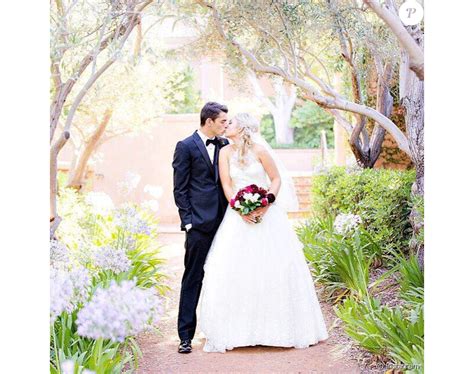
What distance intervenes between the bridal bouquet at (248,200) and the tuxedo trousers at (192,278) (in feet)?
1.07

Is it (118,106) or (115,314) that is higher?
(118,106)

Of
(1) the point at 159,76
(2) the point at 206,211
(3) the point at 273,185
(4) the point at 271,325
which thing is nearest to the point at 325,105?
(3) the point at 273,185

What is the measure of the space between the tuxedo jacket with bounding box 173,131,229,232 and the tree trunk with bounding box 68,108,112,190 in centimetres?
635

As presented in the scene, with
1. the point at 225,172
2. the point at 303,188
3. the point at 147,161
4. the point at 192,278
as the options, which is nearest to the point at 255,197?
the point at 225,172

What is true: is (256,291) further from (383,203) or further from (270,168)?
(383,203)

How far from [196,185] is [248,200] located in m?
0.43

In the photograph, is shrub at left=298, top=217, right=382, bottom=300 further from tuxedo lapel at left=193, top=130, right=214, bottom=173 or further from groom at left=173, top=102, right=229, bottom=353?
tuxedo lapel at left=193, top=130, right=214, bottom=173

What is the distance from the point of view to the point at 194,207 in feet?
17.4

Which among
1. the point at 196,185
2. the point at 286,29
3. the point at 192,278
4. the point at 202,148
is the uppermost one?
the point at 286,29

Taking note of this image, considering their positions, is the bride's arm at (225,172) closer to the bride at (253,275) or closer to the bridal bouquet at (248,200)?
the bride at (253,275)

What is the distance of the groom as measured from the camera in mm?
5266

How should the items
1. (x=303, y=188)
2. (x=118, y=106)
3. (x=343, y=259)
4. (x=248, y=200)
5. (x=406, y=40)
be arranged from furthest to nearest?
(x=303, y=188), (x=118, y=106), (x=343, y=259), (x=248, y=200), (x=406, y=40)

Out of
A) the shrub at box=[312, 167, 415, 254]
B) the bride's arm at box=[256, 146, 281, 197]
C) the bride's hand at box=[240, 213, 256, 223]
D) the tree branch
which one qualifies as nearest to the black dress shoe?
the bride's hand at box=[240, 213, 256, 223]
